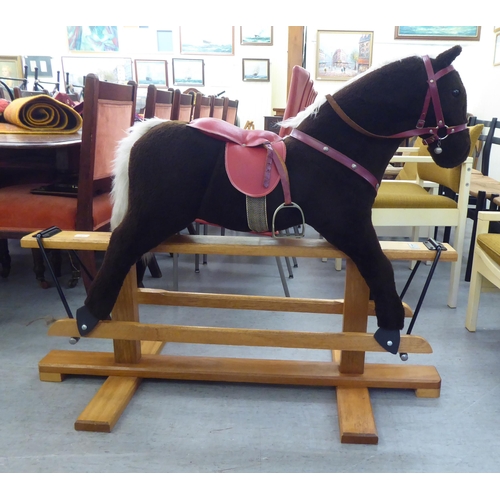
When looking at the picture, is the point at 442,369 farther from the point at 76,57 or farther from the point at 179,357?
the point at 76,57

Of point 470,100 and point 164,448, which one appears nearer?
point 164,448

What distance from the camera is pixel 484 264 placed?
1.54m

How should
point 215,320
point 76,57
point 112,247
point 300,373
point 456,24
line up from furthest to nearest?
point 76,57, point 456,24, point 215,320, point 300,373, point 112,247

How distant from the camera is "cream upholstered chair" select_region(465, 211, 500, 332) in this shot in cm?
147

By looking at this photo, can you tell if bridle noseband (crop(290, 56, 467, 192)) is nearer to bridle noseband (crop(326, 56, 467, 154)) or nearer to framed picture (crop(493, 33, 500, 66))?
bridle noseband (crop(326, 56, 467, 154))

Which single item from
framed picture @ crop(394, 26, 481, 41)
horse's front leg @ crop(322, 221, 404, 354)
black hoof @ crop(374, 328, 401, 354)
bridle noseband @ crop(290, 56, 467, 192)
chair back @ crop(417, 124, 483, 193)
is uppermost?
framed picture @ crop(394, 26, 481, 41)

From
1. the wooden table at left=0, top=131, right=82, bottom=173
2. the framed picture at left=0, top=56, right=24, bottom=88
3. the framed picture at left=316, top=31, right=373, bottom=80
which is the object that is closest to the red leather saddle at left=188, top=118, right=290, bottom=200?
the wooden table at left=0, top=131, right=82, bottom=173

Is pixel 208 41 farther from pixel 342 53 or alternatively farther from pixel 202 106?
pixel 202 106

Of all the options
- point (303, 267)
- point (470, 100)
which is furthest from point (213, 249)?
point (470, 100)

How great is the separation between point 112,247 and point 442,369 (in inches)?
42.2

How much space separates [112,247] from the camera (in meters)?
1.10

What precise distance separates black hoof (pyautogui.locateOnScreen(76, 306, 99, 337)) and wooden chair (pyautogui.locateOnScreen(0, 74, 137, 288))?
45 cm

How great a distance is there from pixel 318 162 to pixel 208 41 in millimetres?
4302

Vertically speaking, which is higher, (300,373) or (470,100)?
(470,100)
